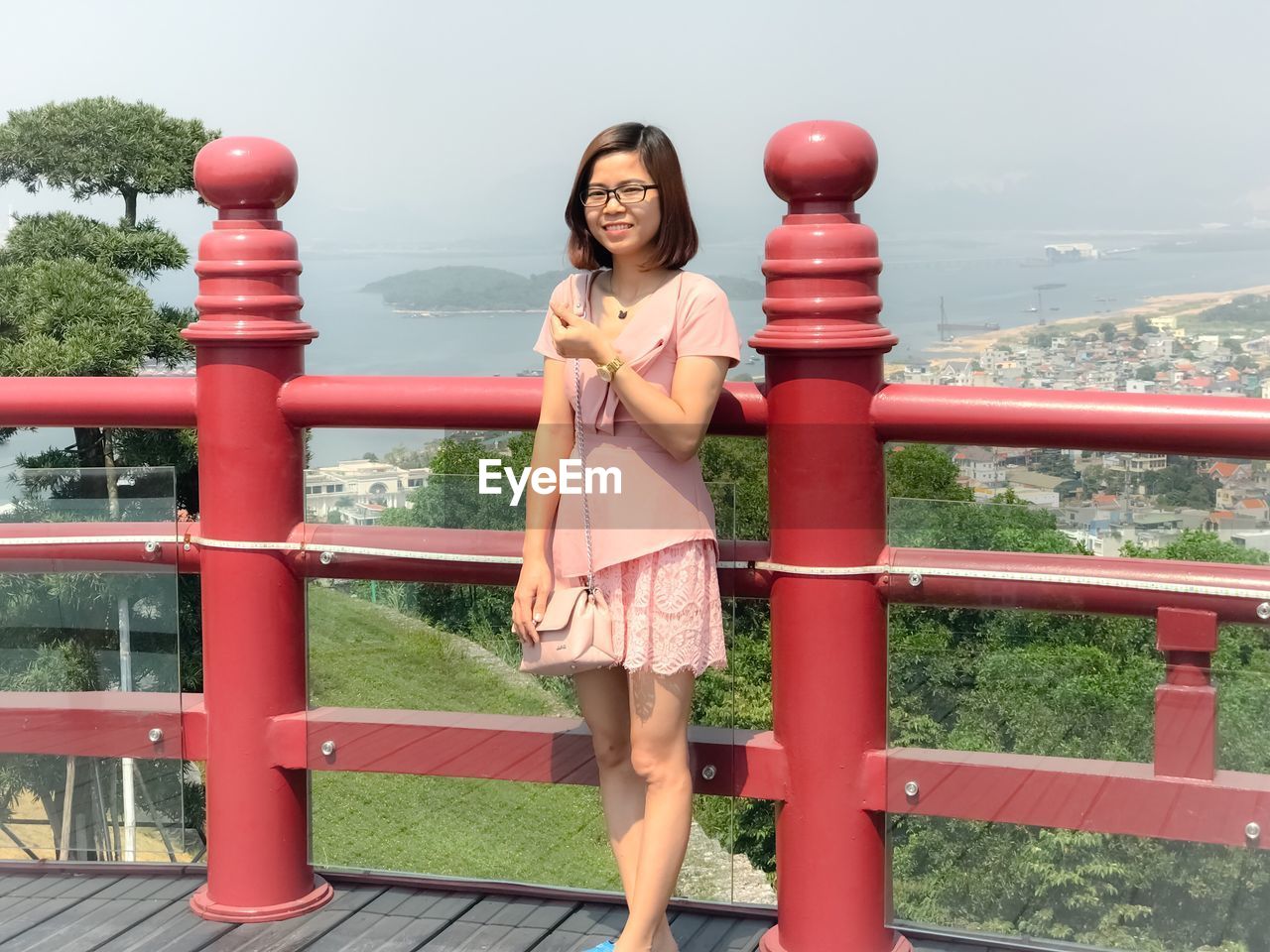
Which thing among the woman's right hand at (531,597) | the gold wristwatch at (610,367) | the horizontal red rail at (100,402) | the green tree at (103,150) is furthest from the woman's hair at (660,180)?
the green tree at (103,150)

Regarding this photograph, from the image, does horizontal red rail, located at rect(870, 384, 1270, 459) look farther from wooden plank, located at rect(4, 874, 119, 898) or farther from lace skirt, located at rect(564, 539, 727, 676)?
wooden plank, located at rect(4, 874, 119, 898)

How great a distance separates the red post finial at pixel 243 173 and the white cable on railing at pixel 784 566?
0.58 meters

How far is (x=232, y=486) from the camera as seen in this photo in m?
2.50

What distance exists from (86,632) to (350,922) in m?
0.69

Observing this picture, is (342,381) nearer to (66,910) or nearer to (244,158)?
(244,158)

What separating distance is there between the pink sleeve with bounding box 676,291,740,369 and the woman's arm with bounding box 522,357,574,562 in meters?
0.22

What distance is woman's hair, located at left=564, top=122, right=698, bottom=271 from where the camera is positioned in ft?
6.89

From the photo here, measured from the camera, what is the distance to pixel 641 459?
83.9 inches

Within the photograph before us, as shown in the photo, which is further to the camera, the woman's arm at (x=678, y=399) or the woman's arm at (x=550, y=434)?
the woman's arm at (x=550, y=434)

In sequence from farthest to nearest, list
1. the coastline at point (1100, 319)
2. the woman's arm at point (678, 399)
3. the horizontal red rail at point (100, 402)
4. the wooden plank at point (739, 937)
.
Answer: the coastline at point (1100, 319)
the horizontal red rail at point (100, 402)
the wooden plank at point (739, 937)
the woman's arm at point (678, 399)

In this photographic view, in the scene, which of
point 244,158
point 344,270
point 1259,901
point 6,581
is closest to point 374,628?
point 6,581

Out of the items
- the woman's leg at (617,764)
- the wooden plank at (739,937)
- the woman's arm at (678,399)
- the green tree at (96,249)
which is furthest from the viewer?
the green tree at (96,249)

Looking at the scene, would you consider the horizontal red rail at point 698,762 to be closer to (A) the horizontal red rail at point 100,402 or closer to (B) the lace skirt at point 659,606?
(B) the lace skirt at point 659,606

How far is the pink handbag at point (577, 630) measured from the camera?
83.2 inches
